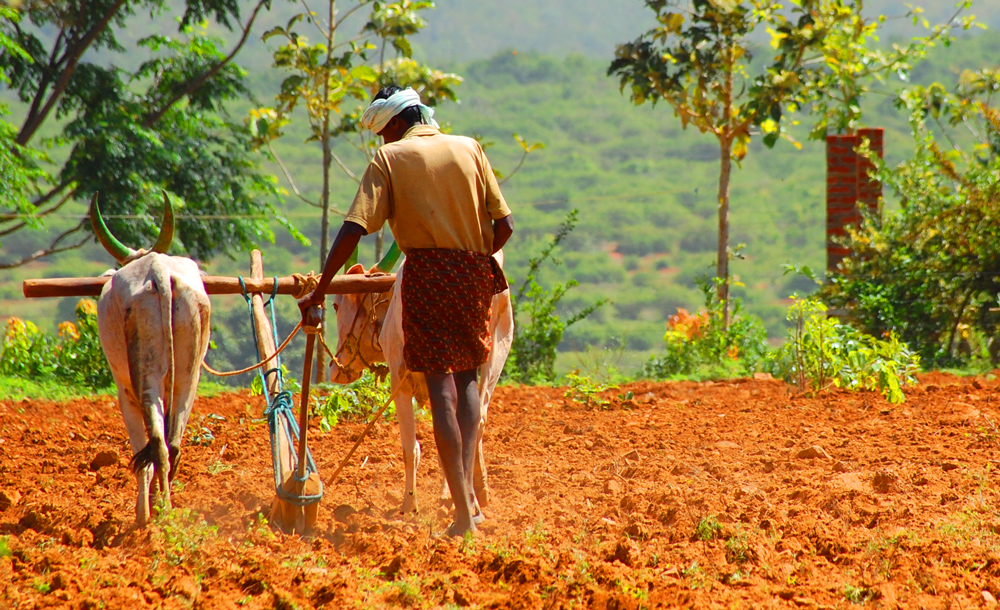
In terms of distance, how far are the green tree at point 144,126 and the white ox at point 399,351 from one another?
7.17m

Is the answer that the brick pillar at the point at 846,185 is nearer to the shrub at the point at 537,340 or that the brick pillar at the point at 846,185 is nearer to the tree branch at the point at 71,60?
the shrub at the point at 537,340

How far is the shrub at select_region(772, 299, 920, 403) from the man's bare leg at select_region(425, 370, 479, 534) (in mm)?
3434

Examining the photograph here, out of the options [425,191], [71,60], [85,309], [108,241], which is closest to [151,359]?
[108,241]

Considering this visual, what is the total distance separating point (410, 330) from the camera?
3.82 meters

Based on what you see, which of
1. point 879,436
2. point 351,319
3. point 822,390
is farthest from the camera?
point 822,390

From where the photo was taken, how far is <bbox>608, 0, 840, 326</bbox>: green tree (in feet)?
30.4

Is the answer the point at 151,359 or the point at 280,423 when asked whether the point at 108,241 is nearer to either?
the point at 151,359

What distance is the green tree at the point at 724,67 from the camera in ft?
30.4

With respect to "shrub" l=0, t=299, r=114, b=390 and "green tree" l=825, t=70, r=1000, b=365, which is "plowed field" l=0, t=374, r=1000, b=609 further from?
"green tree" l=825, t=70, r=1000, b=365

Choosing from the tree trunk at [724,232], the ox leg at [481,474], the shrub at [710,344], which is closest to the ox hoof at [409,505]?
the ox leg at [481,474]

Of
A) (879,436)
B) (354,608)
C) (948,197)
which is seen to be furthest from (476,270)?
(948,197)

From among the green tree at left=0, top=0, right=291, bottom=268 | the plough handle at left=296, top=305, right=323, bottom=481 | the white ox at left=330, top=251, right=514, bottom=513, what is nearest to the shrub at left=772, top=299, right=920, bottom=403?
the white ox at left=330, top=251, right=514, bottom=513

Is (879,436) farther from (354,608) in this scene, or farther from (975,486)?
(354,608)

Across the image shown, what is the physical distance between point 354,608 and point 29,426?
13.8 feet
